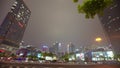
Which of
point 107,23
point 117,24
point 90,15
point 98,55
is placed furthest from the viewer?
point 98,55

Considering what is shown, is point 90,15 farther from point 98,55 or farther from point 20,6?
point 20,6

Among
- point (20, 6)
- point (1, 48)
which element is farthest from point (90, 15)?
point (20, 6)

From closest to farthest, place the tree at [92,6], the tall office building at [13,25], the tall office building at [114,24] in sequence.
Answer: the tree at [92,6] < the tall office building at [114,24] < the tall office building at [13,25]

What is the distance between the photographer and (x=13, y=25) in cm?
12756

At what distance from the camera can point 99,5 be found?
5.38 meters

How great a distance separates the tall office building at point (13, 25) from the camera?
389ft

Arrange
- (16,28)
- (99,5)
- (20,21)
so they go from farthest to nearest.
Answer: (20,21)
(16,28)
(99,5)

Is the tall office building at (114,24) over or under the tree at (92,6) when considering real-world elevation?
over

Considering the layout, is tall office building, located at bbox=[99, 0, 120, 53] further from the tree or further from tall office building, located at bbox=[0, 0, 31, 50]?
the tree

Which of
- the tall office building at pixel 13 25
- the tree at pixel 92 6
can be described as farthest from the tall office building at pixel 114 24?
the tree at pixel 92 6

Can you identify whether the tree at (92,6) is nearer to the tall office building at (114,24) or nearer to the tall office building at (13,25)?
the tall office building at (114,24)

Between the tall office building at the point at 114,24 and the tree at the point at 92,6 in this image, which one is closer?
the tree at the point at 92,6

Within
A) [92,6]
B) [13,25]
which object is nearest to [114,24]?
[13,25]

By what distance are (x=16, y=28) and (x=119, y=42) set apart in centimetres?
9489
